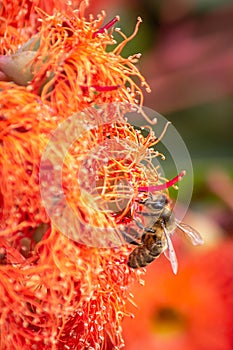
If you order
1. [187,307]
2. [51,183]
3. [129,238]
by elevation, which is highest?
[51,183]

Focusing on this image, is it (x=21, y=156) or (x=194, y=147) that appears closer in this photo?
(x=21, y=156)

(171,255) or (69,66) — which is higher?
(69,66)

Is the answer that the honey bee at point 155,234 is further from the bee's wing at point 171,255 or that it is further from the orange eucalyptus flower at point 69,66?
the orange eucalyptus flower at point 69,66

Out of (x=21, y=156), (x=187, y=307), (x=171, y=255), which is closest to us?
(x=21, y=156)

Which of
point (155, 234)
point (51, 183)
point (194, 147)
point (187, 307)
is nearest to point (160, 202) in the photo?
point (155, 234)

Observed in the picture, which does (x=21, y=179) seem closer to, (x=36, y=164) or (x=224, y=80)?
(x=36, y=164)

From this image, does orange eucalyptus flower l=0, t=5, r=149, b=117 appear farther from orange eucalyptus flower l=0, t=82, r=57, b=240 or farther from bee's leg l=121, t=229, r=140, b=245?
bee's leg l=121, t=229, r=140, b=245

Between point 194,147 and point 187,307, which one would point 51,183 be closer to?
point 187,307

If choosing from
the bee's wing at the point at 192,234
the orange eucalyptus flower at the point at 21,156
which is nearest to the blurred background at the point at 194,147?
the bee's wing at the point at 192,234
